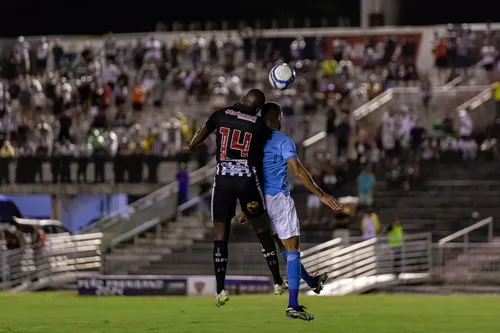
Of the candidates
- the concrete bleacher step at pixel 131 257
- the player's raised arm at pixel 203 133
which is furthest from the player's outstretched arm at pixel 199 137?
the concrete bleacher step at pixel 131 257

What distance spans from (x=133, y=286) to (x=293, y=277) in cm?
1417

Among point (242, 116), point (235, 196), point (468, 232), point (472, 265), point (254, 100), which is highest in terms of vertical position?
point (254, 100)

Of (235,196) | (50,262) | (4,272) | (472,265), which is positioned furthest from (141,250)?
(235,196)

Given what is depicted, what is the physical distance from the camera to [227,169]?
1492 cm

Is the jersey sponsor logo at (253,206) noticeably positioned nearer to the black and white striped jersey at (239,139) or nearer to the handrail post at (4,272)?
the black and white striped jersey at (239,139)

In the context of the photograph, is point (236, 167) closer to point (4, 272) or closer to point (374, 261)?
point (374, 261)

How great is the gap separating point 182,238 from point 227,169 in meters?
21.2

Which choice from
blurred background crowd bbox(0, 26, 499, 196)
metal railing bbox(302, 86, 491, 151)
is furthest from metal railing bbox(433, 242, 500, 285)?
metal railing bbox(302, 86, 491, 151)

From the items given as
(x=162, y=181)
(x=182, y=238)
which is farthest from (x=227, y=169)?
(x=162, y=181)

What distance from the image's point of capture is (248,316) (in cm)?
1677

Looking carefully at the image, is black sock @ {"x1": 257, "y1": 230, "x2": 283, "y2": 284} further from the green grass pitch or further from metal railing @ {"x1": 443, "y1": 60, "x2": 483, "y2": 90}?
metal railing @ {"x1": 443, "y1": 60, "x2": 483, "y2": 90}

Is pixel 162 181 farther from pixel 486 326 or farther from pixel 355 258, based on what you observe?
pixel 486 326

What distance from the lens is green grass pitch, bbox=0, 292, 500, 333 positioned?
14.6 metres

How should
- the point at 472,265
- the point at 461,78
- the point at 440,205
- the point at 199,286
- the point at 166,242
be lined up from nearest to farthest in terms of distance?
the point at 199,286 < the point at 472,265 < the point at 440,205 < the point at 166,242 < the point at 461,78
